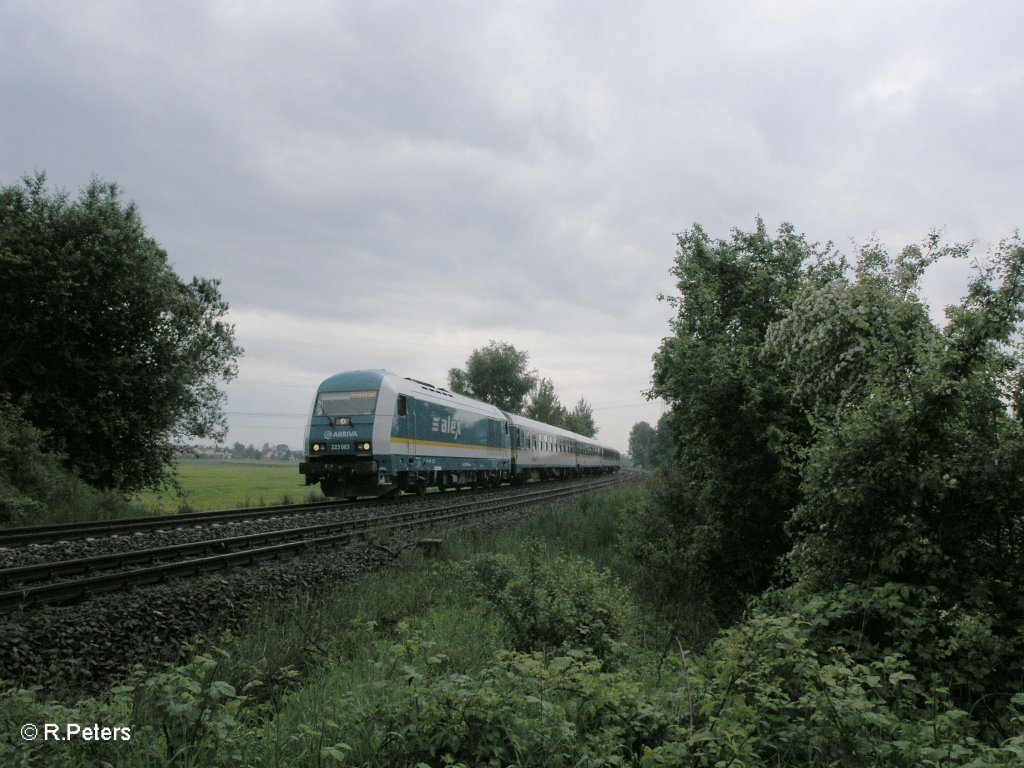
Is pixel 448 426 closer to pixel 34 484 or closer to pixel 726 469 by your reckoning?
pixel 34 484

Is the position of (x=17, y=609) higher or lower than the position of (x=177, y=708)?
lower

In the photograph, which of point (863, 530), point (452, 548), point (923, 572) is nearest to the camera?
point (923, 572)

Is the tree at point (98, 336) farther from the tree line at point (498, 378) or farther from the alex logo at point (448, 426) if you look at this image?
the tree line at point (498, 378)

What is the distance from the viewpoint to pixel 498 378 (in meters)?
79.7

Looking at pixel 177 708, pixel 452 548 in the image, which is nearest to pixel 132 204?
pixel 452 548

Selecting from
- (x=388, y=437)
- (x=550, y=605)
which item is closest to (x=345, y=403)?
(x=388, y=437)

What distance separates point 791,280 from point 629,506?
7168mm

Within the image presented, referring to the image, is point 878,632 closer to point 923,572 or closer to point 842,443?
point 923,572

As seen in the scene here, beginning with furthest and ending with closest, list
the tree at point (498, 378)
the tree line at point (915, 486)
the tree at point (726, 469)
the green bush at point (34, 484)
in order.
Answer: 1. the tree at point (498, 378)
2. the green bush at point (34, 484)
3. the tree at point (726, 469)
4. the tree line at point (915, 486)

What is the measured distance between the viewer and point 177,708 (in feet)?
10.5

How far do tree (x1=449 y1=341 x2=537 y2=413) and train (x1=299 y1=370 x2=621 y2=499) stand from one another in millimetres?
51261

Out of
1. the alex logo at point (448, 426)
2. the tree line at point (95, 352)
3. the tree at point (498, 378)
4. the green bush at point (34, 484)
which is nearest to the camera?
the green bush at point (34, 484)

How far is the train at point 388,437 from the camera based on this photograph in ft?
61.8

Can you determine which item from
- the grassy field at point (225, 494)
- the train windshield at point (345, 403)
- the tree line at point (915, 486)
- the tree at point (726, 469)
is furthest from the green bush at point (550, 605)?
→ the grassy field at point (225, 494)
